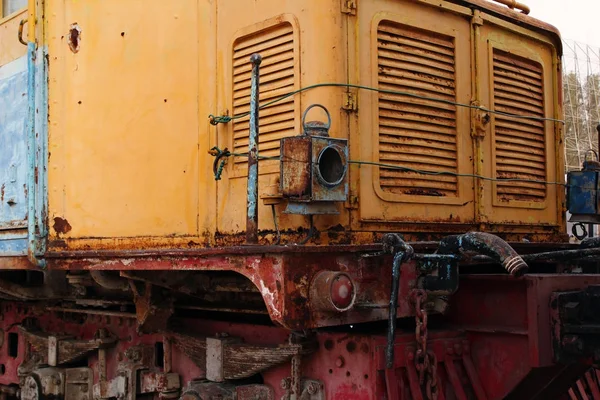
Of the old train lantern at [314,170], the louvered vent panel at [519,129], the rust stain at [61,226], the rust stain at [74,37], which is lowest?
the rust stain at [61,226]

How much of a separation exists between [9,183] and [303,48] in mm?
2572

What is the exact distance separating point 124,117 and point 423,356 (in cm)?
249

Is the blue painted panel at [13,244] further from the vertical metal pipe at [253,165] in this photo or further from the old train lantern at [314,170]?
the old train lantern at [314,170]

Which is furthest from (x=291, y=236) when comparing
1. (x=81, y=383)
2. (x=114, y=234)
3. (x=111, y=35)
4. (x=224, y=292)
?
(x=81, y=383)

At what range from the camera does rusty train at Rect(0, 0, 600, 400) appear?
376cm

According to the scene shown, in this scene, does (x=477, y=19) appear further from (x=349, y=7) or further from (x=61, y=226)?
(x=61, y=226)

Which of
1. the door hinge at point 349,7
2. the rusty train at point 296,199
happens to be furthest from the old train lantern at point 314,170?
the door hinge at point 349,7

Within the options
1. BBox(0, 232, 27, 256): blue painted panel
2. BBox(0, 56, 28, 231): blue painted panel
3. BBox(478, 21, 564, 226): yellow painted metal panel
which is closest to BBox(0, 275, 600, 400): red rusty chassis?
BBox(478, 21, 564, 226): yellow painted metal panel

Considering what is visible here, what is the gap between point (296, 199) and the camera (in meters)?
3.69

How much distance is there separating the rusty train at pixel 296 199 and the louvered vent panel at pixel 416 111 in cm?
1

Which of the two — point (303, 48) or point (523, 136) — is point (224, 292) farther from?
point (523, 136)

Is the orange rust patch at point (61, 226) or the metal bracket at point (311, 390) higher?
the orange rust patch at point (61, 226)

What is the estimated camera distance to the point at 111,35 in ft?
16.4

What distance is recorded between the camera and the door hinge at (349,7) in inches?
Answer: 163
